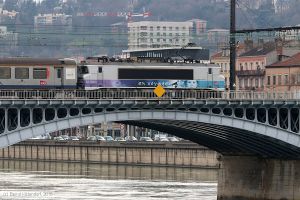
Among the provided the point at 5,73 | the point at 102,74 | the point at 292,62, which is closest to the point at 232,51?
the point at 102,74

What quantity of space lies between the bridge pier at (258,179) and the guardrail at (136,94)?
7.03m

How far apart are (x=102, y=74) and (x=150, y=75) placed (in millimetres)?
4595

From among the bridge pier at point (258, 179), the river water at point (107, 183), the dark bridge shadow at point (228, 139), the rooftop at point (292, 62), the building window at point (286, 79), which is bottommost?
the river water at point (107, 183)

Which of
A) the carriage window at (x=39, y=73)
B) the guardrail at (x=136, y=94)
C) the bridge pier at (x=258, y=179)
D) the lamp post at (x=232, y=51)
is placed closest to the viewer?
the guardrail at (x=136, y=94)

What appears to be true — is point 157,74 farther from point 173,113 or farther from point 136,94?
point 173,113

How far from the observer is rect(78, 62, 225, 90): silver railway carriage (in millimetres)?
114438

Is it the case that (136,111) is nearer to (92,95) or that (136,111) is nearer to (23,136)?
(92,95)

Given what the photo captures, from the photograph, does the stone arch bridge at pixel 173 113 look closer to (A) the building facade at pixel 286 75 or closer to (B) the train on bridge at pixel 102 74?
(B) the train on bridge at pixel 102 74

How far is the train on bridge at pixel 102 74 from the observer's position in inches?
4333

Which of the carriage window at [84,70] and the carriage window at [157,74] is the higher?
the carriage window at [84,70]

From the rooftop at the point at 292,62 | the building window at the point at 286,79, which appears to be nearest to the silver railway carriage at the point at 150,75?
the building window at the point at 286,79

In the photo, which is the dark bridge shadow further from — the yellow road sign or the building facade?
the building facade

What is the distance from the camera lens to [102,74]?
11469 centimetres

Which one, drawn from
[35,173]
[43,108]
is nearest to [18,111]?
[43,108]
